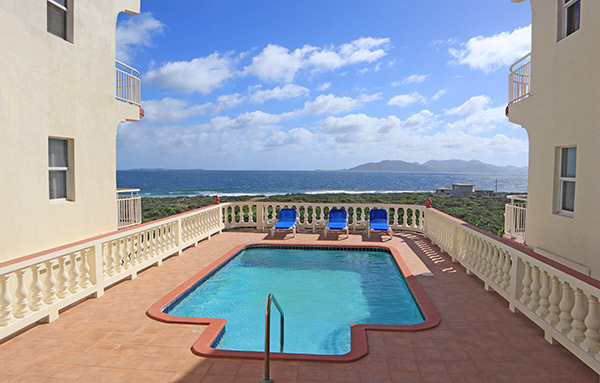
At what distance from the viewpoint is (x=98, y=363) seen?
3.46 meters

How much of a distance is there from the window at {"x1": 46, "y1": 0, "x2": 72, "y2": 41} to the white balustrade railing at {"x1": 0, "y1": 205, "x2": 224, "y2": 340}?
359 centimetres

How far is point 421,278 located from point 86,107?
279 inches

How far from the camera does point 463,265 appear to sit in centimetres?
718

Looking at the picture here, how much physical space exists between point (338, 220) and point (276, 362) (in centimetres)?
782

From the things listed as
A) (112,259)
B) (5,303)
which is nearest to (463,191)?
(112,259)

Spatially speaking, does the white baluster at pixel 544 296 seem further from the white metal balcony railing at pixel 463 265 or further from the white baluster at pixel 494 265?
the white baluster at pixel 494 265

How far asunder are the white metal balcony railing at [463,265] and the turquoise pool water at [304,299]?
4.27ft

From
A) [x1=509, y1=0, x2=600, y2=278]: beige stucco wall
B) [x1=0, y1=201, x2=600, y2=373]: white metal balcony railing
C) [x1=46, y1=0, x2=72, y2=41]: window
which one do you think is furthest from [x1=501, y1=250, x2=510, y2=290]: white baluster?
[x1=46, y1=0, x2=72, y2=41]: window

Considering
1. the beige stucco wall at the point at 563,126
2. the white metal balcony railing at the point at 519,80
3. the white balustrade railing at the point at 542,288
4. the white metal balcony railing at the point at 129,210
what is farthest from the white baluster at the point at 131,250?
the white metal balcony railing at the point at 519,80

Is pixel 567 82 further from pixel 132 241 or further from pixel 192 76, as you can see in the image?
pixel 192 76

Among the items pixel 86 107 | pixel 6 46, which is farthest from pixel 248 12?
pixel 6 46

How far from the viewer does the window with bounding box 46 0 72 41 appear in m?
5.85

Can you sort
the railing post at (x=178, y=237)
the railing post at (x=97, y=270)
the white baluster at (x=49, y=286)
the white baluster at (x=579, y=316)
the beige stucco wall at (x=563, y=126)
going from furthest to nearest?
the railing post at (x=178, y=237)
the railing post at (x=97, y=270)
the beige stucco wall at (x=563, y=126)
the white baluster at (x=49, y=286)
the white baluster at (x=579, y=316)

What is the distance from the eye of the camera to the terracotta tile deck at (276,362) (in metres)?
3.25
